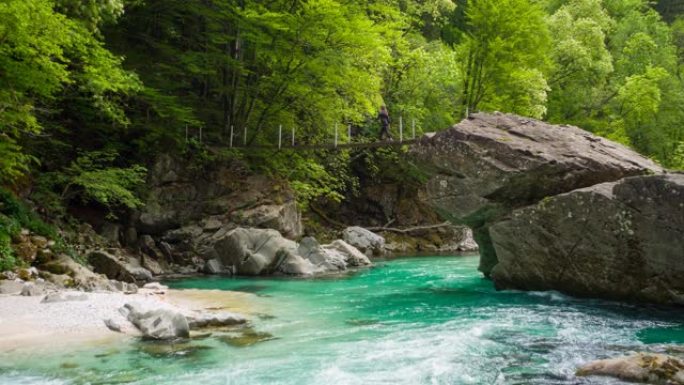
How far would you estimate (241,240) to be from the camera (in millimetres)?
19938

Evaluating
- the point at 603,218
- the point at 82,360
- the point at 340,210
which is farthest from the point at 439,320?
the point at 340,210

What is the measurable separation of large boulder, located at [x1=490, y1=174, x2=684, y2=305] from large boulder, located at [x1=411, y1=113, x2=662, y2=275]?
1.07m

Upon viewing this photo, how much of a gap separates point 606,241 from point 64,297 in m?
11.5

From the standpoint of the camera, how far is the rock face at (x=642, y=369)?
673cm

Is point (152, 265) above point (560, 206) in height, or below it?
below

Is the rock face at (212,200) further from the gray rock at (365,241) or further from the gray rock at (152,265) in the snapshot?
the gray rock at (365,241)

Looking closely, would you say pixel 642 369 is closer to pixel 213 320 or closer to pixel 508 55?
pixel 213 320

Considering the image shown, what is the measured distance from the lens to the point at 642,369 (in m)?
6.95

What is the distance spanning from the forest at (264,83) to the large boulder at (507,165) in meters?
6.30

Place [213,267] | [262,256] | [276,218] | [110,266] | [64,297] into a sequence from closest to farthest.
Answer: [64,297]
[110,266]
[262,256]
[213,267]
[276,218]

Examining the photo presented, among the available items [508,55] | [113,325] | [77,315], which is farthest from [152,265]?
[508,55]

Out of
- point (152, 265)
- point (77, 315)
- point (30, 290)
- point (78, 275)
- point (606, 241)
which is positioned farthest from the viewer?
point (152, 265)

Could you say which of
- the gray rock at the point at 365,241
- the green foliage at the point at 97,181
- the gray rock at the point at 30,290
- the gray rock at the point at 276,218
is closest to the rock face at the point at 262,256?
the gray rock at the point at 276,218

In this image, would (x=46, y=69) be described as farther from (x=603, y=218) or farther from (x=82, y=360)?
(x=603, y=218)
